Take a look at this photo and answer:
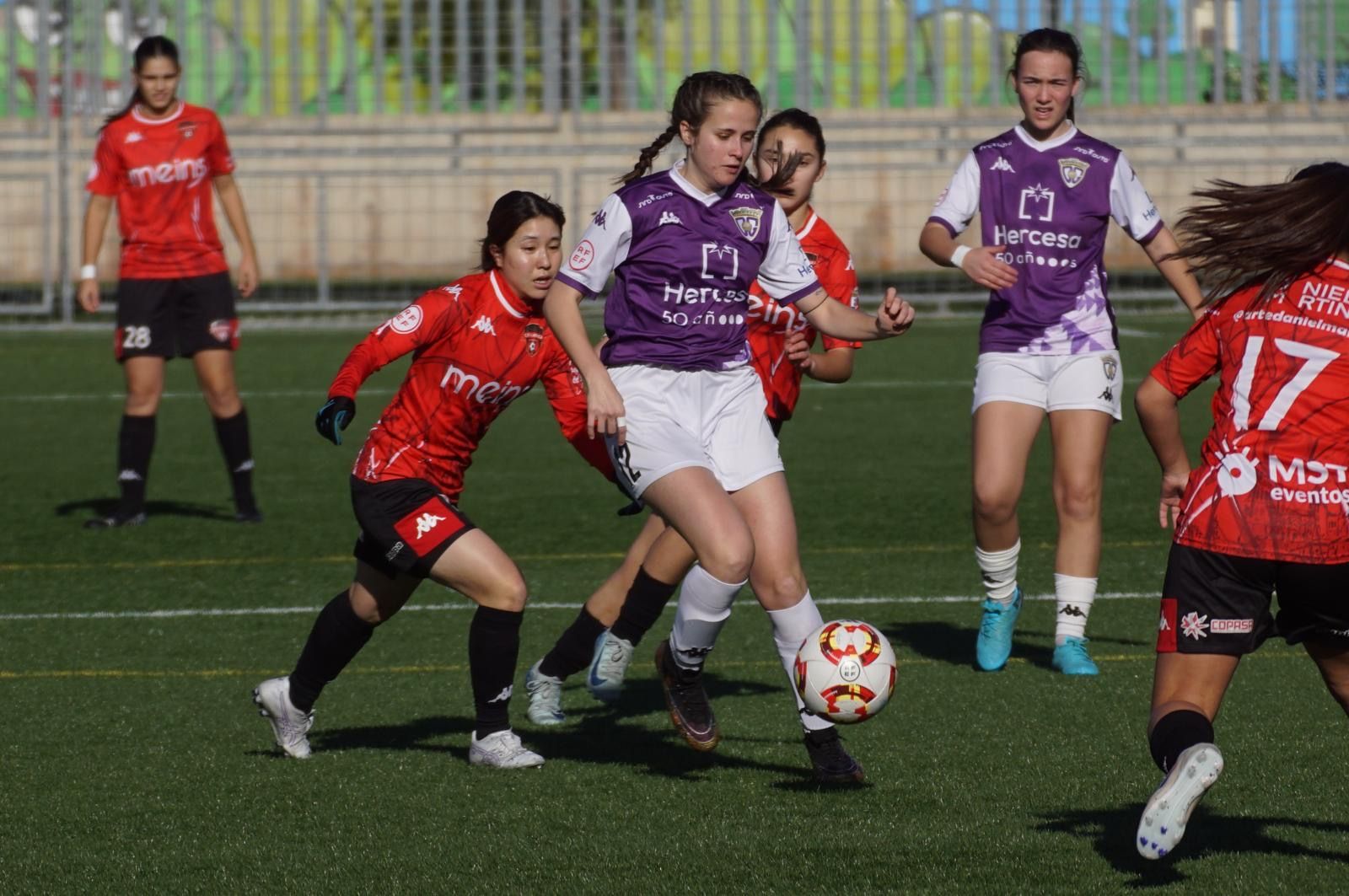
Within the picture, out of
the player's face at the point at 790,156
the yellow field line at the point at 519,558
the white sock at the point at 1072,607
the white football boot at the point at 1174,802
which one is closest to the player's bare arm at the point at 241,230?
the yellow field line at the point at 519,558

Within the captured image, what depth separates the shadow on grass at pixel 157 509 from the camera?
10.4 meters

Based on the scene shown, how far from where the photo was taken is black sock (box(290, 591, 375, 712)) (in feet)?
18.6

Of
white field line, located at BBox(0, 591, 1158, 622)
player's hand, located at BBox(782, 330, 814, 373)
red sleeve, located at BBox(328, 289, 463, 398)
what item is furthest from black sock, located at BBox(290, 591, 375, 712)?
white field line, located at BBox(0, 591, 1158, 622)

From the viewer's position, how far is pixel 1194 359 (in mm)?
4227

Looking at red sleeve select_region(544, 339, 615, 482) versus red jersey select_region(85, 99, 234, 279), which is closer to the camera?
red sleeve select_region(544, 339, 615, 482)

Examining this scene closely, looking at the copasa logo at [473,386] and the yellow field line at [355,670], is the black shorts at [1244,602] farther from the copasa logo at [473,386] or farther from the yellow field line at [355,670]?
the yellow field line at [355,670]

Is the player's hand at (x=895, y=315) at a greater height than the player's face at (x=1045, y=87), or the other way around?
the player's face at (x=1045, y=87)

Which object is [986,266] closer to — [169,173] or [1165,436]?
[1165,436]

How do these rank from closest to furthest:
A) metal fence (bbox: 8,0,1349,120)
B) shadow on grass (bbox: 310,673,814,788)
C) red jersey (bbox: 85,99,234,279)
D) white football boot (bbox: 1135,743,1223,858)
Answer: white football boot (bbox: 1135,743,1223,858) < shadow on grass (bbox: 310,673,814,788) < red jersey (bbox: 85,99,234,279) < metal fence (bbox: 8,0,1349,120)

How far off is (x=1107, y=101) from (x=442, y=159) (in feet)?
27.0

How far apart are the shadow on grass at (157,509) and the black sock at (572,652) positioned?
4.36 m

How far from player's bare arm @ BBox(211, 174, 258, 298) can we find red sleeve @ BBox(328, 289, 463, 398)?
435 cm

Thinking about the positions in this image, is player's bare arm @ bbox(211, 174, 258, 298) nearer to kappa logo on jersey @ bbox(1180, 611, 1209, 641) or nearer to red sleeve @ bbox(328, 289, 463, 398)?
red sleeve @ bbox(328, 289, 463, 398)

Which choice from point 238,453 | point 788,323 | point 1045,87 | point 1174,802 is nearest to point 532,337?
point 788,323
